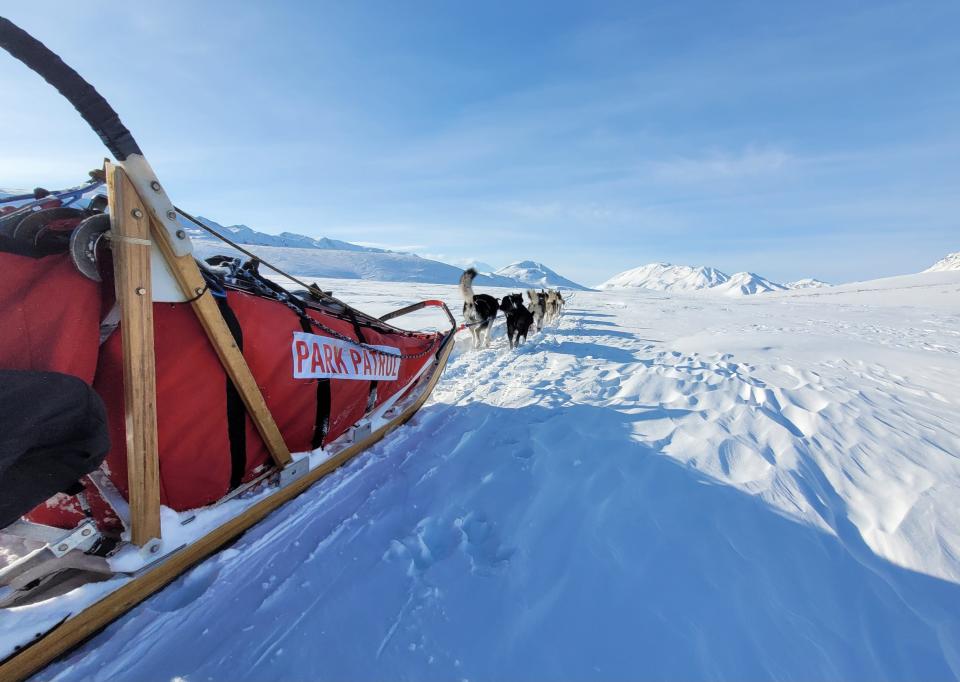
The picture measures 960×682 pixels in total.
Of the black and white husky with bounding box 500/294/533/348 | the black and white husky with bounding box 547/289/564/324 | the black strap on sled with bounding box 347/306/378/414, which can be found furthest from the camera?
the black and white husky with bounding box 547/289/564/324

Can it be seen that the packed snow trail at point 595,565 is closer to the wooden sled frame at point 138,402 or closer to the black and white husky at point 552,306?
the wooden sled frame at point 138,402

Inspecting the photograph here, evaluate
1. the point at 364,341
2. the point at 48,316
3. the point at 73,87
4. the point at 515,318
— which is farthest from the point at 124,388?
the point at 515,318

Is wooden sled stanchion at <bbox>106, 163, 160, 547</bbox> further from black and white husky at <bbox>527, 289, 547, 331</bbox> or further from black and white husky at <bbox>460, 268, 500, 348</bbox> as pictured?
black and white husky at <bbox>527, 289, 547, 331</bbox>

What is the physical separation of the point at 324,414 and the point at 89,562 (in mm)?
1092

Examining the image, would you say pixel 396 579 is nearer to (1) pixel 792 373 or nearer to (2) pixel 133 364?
(2) pixel 133 364

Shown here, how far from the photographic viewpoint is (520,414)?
139 inches

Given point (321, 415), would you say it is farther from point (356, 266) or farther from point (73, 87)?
point (356, 266)

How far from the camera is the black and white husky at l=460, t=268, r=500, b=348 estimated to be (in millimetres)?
7367

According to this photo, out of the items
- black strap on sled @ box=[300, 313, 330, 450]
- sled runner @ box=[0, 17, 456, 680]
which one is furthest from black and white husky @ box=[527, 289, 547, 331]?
sled runner @ box=[0, 17, 456, 680]

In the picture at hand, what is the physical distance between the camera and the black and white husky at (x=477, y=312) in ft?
24.2

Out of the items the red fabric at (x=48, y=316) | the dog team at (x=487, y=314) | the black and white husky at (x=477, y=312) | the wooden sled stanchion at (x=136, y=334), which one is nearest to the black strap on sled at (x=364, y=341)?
the wooden sled stanchion at (x=136, y=334)

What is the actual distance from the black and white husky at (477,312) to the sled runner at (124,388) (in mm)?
5279

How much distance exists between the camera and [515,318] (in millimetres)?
7668

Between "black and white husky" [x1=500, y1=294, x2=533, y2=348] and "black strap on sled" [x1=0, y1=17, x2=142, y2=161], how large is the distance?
20.9 feet
